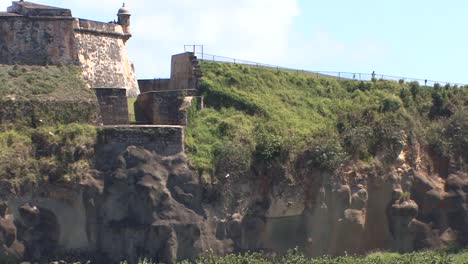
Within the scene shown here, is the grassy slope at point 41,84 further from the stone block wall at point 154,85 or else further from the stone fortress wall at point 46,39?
the stone block wall at point 154,85

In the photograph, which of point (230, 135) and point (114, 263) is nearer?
point (114, 263)

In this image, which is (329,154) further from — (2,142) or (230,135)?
(2,142)

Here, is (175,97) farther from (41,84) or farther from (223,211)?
(223,211)

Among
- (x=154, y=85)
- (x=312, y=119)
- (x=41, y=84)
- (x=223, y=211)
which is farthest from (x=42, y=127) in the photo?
(x=312, y=119)

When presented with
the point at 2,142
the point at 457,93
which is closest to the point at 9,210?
the point at 2,142

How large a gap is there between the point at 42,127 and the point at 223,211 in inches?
300

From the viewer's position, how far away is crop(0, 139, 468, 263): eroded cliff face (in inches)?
1807

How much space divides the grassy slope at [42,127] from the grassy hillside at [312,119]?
4435 mm

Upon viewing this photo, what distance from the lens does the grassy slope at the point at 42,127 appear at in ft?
151

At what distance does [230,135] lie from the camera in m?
50.7

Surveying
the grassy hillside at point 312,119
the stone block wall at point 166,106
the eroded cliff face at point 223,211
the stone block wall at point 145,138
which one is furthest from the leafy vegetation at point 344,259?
the stone block wall at point 166,106

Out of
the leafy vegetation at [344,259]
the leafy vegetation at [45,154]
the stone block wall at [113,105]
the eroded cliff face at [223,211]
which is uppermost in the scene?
the stone block wall at [113,105]

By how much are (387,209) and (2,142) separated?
16387 millimetres

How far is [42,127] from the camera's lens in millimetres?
47625
